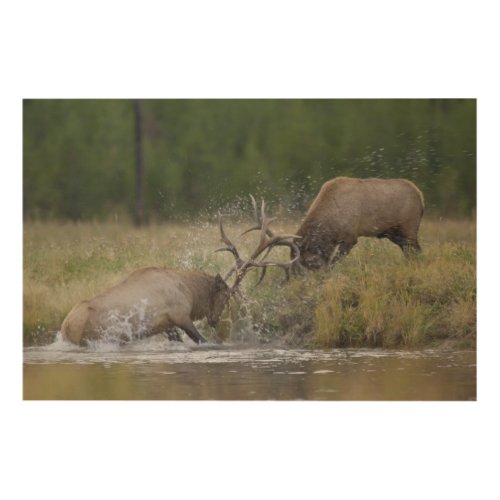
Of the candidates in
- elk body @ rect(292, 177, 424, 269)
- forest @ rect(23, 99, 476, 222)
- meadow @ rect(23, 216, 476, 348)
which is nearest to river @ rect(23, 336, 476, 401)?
meadow @ rect(23, 216, 476, 348)

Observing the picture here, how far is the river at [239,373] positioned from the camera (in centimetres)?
933

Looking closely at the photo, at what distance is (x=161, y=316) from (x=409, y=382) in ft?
8.59

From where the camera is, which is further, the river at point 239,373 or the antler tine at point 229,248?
the antler tine at point 229,248

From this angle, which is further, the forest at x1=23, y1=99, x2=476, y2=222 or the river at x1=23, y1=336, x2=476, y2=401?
the forest at x1=23, y1=99, x2=476, y2=222

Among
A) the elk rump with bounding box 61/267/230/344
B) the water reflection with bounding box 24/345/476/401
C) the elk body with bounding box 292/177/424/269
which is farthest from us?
the elk body with bounding box 292/177/424/269

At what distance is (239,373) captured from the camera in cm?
994

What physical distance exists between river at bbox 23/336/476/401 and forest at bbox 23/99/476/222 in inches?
68.3

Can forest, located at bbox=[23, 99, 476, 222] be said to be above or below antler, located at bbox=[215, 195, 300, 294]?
above

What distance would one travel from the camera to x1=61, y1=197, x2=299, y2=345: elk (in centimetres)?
1091

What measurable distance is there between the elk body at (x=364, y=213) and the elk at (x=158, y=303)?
103 cm

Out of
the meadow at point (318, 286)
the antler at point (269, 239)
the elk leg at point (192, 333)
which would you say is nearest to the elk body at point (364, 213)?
the meadow at point (318, 286)

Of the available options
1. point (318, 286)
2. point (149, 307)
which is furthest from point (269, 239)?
point (149, 307)

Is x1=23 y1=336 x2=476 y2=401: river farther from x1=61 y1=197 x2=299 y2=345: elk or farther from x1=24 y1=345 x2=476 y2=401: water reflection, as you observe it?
x1=61 y1=197 x2=299 y2=345: elk

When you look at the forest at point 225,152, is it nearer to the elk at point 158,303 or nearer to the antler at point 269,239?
the antler at point 269,239
